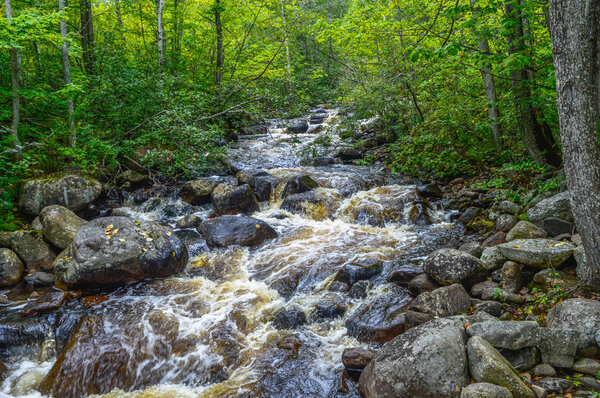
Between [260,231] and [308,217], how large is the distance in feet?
6.66

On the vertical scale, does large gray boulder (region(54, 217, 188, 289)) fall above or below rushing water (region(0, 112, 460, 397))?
above

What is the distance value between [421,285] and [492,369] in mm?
2498

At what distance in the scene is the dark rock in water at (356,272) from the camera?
656 cm

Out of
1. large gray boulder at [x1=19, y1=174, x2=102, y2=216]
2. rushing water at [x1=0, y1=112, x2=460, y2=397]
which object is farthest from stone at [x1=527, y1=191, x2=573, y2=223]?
large gray boulder at [x1=19, y1=174, x2=102, y2=216]

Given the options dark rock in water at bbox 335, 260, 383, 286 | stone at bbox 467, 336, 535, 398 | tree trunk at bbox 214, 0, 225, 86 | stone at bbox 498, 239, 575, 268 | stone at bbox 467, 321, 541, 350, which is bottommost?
dark rock in water at bbox 335, 260, 383, 286

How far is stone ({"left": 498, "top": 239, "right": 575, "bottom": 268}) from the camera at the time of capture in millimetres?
4910

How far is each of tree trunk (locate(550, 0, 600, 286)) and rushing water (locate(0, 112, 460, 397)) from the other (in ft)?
9.78

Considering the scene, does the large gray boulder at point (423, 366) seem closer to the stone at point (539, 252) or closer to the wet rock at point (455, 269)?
the wet rock at point (455, 269)

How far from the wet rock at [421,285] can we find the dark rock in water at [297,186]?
6182 mm

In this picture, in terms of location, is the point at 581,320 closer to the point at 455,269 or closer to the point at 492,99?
the point at 455,269

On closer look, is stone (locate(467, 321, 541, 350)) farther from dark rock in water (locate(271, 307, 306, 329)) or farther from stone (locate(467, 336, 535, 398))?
dark rock in water (locate(271, 307, 306, 329))

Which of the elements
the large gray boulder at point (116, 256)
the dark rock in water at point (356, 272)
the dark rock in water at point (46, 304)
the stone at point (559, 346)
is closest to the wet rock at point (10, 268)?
the large gray boulder at point (116, 256)

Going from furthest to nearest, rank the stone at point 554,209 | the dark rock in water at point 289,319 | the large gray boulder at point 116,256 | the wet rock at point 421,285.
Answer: the large gray boulder at point 116,256 < the stone at point 554,209 < the wet rock at point 421,285 < the dark rock in water at point 289,319

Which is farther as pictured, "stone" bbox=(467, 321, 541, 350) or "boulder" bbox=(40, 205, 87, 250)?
"boulder" bbox=(40, 205, 87, 250)
